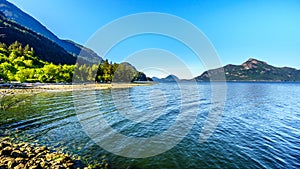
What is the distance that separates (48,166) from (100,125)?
10838mm

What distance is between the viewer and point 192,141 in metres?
16.6

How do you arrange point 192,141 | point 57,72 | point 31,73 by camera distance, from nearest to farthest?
point 192,141, point 31,73, point 57,72

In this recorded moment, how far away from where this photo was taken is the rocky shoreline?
11039mm

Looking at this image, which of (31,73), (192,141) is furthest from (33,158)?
(31,73)

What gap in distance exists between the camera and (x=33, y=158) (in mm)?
12000

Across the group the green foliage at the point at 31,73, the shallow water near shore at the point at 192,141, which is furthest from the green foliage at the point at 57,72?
the shallow water near shore at the point at 192,141

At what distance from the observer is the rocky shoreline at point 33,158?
1104 centimetres

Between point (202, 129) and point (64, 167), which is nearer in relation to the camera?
point (64, 167)

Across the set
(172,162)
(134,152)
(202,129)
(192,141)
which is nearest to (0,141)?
(134,152)

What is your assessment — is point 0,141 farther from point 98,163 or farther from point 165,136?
point 165,136

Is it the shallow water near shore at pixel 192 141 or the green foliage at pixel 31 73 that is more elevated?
the green foliage at pixel 31 73

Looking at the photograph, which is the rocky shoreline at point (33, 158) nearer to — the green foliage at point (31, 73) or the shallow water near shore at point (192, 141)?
the shallow water near shore at point (192, 141)

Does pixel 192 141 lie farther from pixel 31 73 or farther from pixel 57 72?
pixel 31 73

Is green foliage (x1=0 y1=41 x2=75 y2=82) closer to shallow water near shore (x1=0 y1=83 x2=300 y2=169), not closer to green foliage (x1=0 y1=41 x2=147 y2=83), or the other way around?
green foliage (x1=0 y1=41 x2=147 y2=83)
